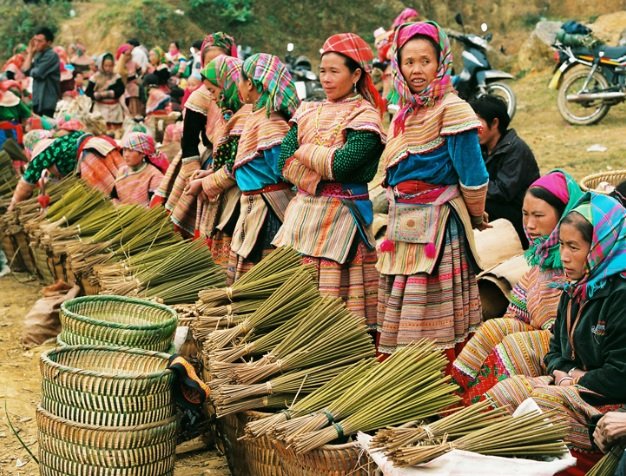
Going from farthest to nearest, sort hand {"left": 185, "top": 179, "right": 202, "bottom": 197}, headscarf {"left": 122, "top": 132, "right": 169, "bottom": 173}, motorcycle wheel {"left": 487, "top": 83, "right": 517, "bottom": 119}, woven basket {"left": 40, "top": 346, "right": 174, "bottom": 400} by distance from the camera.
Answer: motorcycle wheel {"left": 487, "top": 83, "right": 517, "bottom": 119}
headscarf {"left": 122, "top": 132, "right": 169, "bottom": 173}
hand {"left": 185, "top": 179, "right": 202, "bottom": 197}
woven basket {"left": 40, "top": 346, "right": 174, "bottom": 400}

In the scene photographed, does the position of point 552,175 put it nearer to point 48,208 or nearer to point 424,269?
point 424,269

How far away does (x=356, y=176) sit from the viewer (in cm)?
429

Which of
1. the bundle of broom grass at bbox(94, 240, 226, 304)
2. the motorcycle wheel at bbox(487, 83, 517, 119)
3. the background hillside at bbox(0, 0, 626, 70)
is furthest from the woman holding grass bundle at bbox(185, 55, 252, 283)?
the background hillside at bbox(0, 0, 626, 70)

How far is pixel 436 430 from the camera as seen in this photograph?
9.08 feet

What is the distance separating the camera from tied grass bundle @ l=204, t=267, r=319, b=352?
3.58 m

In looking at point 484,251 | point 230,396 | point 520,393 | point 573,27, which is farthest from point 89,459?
point 573,27

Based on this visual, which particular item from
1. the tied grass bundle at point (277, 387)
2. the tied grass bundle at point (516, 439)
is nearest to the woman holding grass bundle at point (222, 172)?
the tied grass bundle at point (277, 387)

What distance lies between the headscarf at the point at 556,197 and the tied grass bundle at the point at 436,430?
37.1 inches

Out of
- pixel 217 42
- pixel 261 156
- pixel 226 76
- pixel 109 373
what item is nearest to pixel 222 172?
pixel 261 156

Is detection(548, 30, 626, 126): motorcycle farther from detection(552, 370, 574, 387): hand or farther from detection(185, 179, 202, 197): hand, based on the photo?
detection(552, 370, 574, 387): hand

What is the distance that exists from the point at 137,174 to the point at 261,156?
2.01 m

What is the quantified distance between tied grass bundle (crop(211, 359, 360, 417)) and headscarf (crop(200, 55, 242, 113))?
2236mm

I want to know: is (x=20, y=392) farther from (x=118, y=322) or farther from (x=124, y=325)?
(x=124, y=325)

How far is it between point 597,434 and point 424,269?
1.26 metres
